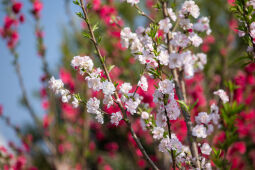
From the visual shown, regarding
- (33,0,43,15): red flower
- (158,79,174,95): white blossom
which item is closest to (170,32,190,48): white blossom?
(158,79,174,95): white blossom

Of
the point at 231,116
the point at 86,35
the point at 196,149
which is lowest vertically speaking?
the point at 196,149

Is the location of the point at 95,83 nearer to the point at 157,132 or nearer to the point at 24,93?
the point at 157,132

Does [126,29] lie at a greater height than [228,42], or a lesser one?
lesser

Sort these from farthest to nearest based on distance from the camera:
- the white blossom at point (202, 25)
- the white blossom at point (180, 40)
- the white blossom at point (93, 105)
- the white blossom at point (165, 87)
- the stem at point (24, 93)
Result: 1. the stem at point (24, 93)
2. the white blossom at point (202, 25)
3. the white blossom at point (180, 40)
4. the white blossom at point (93, 105)
5. the white blossom at point (165, 87)

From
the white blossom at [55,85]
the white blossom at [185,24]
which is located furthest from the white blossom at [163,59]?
the white blossom at [55,85]

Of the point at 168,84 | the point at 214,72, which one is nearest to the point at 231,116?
the point at 168,84

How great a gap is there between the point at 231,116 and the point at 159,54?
544 millimetres

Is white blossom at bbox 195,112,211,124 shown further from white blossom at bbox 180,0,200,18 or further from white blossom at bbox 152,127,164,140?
white blossom at bbox 180,0,200,18

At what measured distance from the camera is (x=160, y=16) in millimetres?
1396

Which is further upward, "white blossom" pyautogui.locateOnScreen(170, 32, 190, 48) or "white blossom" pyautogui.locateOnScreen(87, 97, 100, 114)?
"white blossom" pyautogui.locateOnScreen(170, 32, 190, 48)

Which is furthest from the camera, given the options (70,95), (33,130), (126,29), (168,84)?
(33,130)

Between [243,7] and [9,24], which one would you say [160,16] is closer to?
[243,7]

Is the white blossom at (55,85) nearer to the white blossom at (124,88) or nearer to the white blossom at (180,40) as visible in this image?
the white blossom at (124,88)

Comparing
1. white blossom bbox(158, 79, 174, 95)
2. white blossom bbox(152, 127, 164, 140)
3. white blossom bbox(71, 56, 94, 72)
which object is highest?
white blossom bbox(71, 56, 94, 72)
